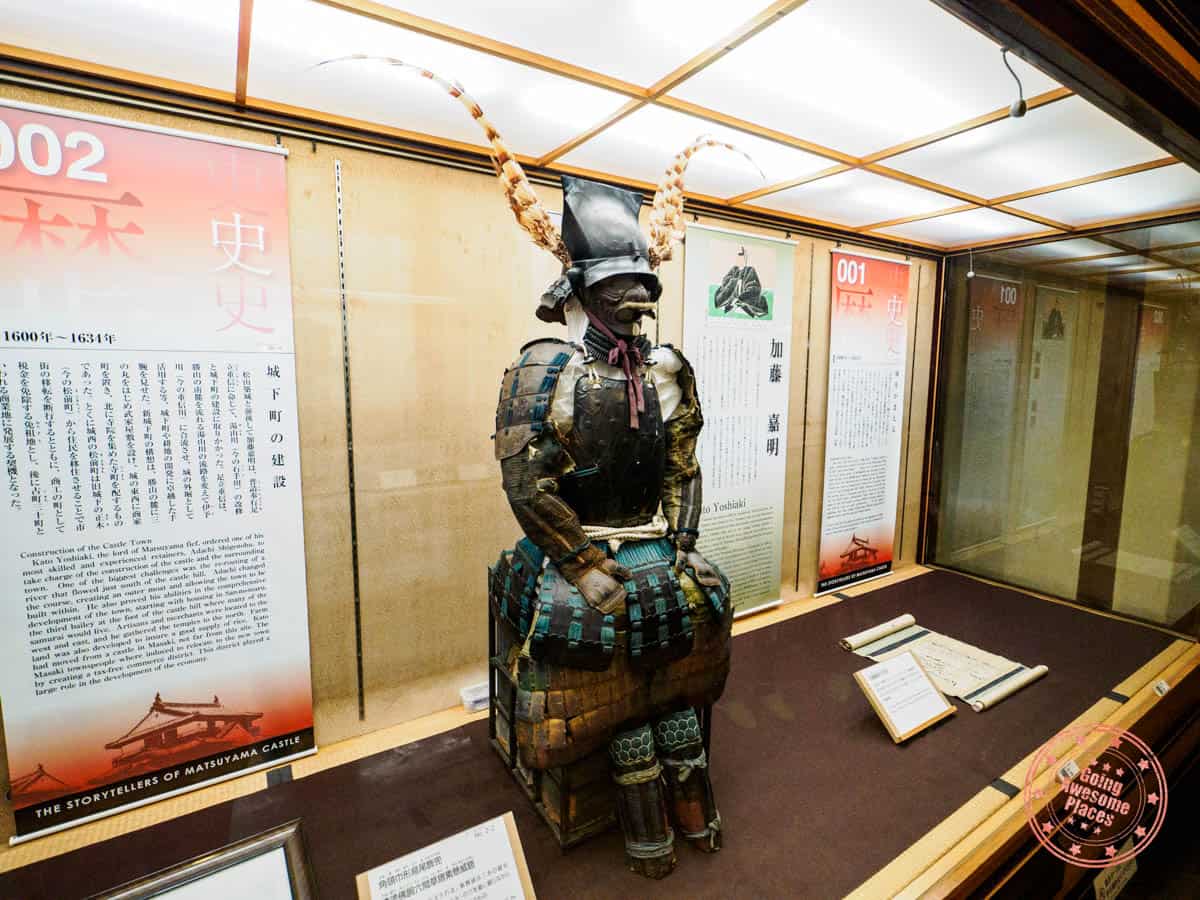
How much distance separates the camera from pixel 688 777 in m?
1.88

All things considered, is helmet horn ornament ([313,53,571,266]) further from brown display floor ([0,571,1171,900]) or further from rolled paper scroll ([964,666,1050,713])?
rolled paper scroll ([964,666,1050,713])

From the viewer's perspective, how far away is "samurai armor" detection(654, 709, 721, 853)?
1.88 meters

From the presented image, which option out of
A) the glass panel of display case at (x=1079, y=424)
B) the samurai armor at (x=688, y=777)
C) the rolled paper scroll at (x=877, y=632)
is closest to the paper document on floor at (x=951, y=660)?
the rolled paper scroll at (x=877, y=632)

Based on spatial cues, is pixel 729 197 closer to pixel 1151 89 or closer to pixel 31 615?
pixel 1151 89

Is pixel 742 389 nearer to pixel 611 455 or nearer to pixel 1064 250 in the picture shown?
pixel 611 455

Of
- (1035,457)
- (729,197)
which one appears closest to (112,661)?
(729,197)

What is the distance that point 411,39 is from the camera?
1.61 m

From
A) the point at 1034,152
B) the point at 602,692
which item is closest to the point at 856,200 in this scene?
the point at 1034,152

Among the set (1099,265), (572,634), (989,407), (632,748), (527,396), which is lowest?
(632,748)

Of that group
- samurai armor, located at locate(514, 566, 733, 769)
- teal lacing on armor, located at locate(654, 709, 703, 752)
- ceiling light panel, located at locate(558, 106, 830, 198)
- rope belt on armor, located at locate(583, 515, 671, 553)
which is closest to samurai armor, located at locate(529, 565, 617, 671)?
samurai armor, located at locate(514, 566, 733, 769)

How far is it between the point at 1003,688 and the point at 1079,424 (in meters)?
1.83

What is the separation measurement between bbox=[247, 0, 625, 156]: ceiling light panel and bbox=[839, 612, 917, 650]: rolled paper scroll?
2765 mm

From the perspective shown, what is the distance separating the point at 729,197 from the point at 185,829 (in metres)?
3.28

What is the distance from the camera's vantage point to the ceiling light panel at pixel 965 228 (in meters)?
3.37
